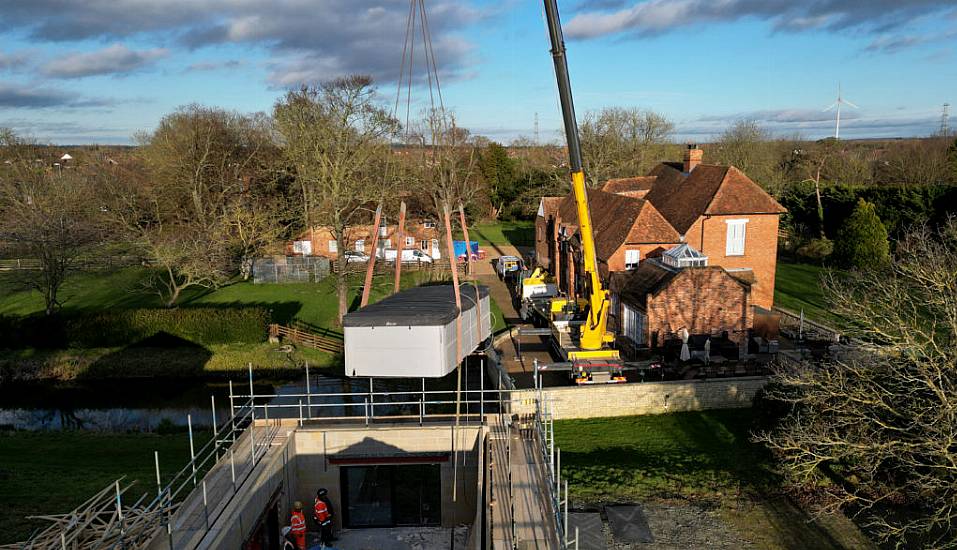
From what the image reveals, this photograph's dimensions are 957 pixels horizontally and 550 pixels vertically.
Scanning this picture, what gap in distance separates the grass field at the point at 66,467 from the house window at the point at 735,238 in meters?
24.0

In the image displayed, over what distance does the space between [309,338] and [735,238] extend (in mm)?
20481

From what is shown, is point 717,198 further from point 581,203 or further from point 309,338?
point 309,338

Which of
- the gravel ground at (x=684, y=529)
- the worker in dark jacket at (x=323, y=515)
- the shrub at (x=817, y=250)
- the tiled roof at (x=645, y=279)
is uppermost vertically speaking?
the tiled roof at (x=645, y=279)

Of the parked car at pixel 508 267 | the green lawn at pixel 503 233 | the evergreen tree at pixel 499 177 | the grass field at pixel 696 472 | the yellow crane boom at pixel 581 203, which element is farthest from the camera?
the evergreen tree at pixel 499 177

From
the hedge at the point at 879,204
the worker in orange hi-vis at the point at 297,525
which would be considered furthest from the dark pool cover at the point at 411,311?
the hedge at the point at 879,204

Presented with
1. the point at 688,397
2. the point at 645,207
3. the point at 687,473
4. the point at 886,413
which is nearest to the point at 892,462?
the point at 886,413

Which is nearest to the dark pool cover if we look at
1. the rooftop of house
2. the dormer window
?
the dormer window

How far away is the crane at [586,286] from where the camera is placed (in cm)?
1803

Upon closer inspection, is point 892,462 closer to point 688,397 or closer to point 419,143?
point 688,397

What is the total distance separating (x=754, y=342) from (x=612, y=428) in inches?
335

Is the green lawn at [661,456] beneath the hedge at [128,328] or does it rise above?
beneath

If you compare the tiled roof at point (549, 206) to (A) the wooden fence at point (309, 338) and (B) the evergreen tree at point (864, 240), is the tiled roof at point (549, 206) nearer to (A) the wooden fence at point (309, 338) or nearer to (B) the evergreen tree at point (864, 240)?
(A) the wooden fence at point (309, 338)

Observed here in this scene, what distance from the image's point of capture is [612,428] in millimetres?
19531

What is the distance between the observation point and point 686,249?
26094 millimetres
